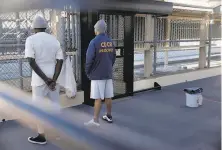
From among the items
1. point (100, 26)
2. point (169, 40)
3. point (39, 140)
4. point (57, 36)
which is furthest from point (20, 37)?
point (169, 40)

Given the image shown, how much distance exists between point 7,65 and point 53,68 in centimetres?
162

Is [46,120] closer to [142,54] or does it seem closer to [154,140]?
[154,140]

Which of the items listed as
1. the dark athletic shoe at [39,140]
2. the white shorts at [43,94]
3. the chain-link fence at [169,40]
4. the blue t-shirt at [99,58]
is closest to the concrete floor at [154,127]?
the dark athletic shoe at [39,140]

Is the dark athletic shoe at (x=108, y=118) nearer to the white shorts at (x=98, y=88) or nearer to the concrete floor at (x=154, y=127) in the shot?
the concrete floor at (x=154, y=127)

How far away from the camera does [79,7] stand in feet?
17.5

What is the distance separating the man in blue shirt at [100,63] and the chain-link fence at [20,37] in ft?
4.38

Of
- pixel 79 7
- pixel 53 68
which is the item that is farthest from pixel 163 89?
pixel 53 68

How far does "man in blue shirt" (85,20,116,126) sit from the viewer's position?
4.07m

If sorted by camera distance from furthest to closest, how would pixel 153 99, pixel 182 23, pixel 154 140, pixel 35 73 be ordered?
pixel 182 23, pixel 153 99, pixel 154 140, pixel 35 73

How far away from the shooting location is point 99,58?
4109 millimetres

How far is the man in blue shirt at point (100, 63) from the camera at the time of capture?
4.07 metres

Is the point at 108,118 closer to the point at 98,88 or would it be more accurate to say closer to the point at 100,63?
the point at 98,88

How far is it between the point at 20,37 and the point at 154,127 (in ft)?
9.37

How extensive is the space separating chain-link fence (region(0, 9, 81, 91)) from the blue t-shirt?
4.37ft
